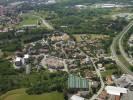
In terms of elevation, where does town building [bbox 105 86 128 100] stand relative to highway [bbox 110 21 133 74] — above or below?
above

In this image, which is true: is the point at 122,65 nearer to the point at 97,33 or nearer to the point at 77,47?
the point at 77,47

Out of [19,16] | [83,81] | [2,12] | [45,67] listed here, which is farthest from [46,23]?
[83,81]

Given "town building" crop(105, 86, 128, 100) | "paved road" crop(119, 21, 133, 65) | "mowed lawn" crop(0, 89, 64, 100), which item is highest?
"town building" crop(105, 86, 128, 100)

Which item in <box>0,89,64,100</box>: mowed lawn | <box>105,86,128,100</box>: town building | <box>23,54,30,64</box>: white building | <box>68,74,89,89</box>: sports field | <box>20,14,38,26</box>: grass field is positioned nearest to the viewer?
<box>105,86,128,100</box>: town building

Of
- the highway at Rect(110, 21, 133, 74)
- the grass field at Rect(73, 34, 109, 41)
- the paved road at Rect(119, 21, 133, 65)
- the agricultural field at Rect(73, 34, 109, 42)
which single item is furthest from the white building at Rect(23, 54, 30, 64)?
the paved road at Rect(119, 21, 133, 65)

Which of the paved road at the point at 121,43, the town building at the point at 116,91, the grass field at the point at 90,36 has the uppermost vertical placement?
the town building at the point at 116,91

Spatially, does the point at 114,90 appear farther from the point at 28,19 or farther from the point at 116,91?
the point at 28,19

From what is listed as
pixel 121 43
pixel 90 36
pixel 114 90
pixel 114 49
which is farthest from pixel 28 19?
pixel 114 90

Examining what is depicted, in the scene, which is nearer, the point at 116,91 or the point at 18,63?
the point at 116,91

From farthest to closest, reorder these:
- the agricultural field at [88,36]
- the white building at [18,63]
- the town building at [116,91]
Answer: the agricultural field at [88,36] < the white building at [18,63] < the town building at [116,91]

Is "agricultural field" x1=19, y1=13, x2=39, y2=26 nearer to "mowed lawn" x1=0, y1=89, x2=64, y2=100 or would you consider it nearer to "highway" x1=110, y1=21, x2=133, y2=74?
"highway" x1=110, y1=21, x2=133, y2=74

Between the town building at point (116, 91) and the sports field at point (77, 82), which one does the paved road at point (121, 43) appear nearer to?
the sports field at point (77, 82)

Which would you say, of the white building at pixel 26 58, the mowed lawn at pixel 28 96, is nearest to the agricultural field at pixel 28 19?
the white building at pixel 26 58
